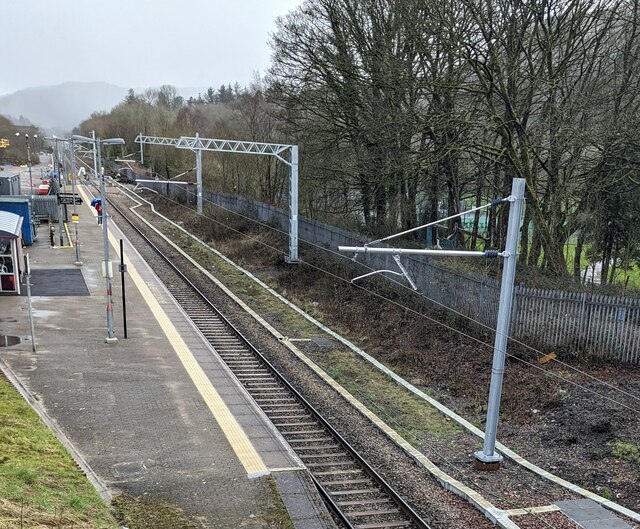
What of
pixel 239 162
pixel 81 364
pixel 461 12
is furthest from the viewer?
pixel 239 162

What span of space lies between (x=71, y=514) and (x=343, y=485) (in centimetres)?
464

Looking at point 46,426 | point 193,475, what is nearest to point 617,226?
point 193,475

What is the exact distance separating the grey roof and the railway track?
7927 millimetres

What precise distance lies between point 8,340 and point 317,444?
34.5 feet

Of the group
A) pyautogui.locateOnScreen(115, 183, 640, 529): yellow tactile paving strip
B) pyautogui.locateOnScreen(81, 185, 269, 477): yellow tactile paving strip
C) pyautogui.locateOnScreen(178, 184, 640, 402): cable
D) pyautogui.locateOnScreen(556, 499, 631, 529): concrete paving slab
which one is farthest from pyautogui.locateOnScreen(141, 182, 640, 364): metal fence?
pyautogui.locateOnScreen(81, 185, 269, 477): yellow tactile paving strip

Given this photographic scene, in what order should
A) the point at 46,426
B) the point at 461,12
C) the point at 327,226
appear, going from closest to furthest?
the point at 46,426 < the point at 461,12 < the point at 327,226

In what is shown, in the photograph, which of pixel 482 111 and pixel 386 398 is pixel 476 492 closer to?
pixel 386 398

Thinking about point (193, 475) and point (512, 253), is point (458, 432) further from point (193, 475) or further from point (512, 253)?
point (193, 475)

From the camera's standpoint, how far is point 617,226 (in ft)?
67.2

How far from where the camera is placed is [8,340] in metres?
16.5

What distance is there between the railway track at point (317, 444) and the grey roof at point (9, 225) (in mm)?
7927

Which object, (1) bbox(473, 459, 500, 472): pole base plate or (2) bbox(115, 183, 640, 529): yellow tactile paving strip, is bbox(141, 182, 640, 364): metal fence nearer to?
(2) bbox(115, 183, 640, 529): yellow tactile paving strip

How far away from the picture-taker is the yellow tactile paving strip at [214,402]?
409 inches

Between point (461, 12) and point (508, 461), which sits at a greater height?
point (461, 12)
